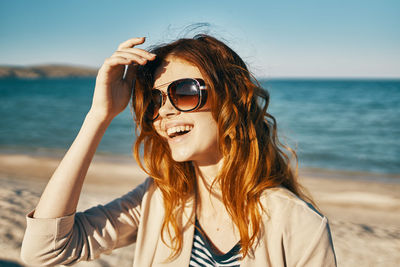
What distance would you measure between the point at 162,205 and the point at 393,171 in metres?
9.94

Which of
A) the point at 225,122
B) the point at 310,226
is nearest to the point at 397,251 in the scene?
the point at 310,226

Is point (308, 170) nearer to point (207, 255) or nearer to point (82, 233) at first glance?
point (207, 255)

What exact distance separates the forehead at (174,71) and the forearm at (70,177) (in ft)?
1.57

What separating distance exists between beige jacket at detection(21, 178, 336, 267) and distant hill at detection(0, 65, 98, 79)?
411 ft

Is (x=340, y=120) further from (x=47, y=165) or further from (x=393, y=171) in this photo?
(x=47, y=165)

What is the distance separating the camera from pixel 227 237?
6.44 ft

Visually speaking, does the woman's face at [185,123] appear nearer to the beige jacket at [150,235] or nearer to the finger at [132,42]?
the finger at [132,42]

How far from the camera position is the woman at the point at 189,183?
1.73 metres

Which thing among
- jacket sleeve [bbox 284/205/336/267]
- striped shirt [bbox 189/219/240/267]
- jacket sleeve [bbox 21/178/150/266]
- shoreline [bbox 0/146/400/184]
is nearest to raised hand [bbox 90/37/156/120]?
jacket sleeve [bbox 21/178/150/266]

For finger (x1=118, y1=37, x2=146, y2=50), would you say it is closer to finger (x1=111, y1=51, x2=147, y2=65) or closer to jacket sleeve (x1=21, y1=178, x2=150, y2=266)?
finger (x1=111, y1=51, x2=147, y2=65)

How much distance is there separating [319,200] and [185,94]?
235 inches

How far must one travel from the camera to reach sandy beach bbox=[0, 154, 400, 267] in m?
3.82

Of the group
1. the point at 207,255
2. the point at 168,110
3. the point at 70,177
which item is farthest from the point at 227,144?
the point at 70,177

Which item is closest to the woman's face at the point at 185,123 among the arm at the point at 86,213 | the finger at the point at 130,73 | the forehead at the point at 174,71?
the forehead at the point at 174,71
